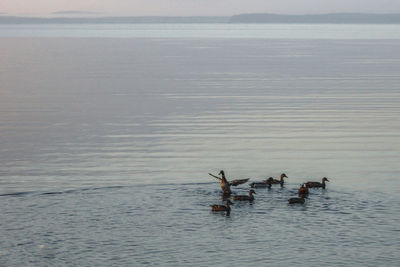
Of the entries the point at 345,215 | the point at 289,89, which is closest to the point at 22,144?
the point at 345,215

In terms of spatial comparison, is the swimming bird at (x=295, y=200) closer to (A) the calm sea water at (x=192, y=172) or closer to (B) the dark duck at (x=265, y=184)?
(A) the calm sea water at (x=192, y=172)

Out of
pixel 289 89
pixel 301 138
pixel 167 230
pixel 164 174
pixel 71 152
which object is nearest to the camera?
pixel 167 230

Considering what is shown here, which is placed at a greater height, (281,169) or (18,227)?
(281,169)

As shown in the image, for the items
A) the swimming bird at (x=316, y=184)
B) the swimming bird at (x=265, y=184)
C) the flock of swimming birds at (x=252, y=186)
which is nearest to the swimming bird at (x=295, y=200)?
the flock of swimming birds at (x=252, y=186)

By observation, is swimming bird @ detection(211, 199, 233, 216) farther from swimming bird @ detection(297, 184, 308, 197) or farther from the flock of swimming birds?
swimming bird @ detection(297, 184, 308, 197)

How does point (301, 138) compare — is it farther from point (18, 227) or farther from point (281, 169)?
point (18, 227)

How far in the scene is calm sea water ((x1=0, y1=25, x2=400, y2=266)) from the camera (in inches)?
657

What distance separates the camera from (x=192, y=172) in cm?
2450

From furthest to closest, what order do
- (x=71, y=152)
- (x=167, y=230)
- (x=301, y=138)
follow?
(x=301, y=138) < (x=71, y=152) < (x=167, y=230)

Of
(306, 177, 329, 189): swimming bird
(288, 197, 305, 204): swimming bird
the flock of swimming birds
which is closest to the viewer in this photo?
the flock of swimming birds

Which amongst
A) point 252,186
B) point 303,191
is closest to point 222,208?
point 252,186

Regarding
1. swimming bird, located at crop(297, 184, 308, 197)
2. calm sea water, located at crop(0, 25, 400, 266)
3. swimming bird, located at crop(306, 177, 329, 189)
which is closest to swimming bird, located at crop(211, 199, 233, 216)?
calm sea water, located at crop(0, 25, 400, 266)

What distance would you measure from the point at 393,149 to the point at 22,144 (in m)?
14.1

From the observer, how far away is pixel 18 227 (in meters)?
18.1
